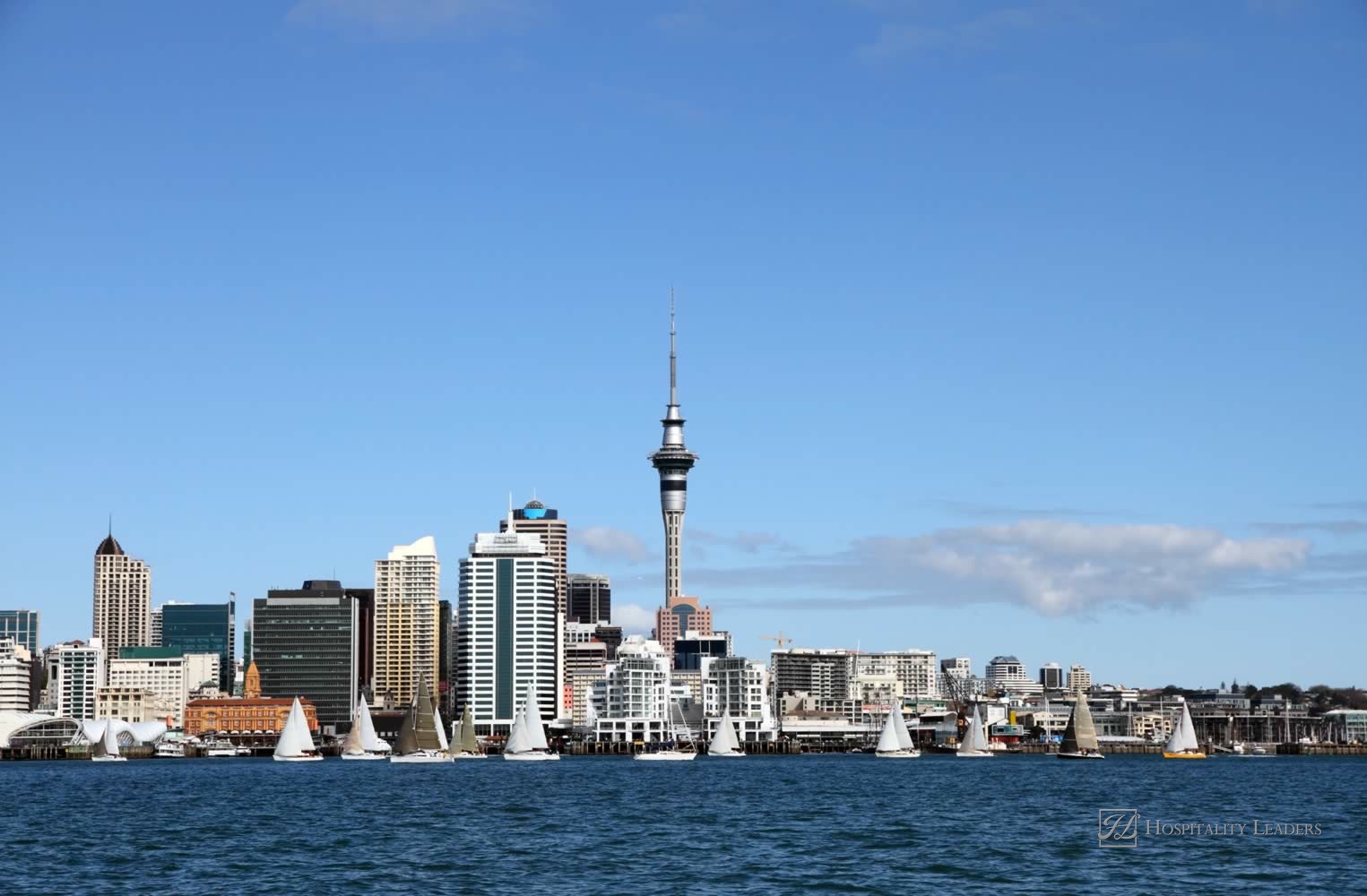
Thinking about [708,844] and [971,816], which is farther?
[971,816]

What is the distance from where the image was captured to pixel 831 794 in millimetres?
132750

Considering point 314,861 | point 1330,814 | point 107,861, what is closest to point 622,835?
point 314,861

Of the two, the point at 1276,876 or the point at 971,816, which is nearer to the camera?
the point at 1276,876

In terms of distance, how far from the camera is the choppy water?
67312 mm

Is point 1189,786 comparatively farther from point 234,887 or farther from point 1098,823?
point 234,887

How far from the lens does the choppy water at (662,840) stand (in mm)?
67312

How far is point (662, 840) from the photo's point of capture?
85500 mm

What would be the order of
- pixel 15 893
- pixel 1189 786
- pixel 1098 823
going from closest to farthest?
pixel 15 893, pixel 1098 823, pixel 1189 786

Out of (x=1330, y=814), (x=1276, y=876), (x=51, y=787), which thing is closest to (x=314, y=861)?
(x=1276, y=876)

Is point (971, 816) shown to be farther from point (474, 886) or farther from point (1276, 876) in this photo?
point (474, 886)

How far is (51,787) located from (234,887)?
99.0 meters

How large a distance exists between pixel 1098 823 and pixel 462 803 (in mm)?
42614

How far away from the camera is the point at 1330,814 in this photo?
10775cm

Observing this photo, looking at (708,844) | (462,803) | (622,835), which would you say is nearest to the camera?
(708,844)
